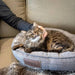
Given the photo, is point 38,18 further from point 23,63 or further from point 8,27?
point 23,63

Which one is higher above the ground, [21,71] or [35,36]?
[35,36]

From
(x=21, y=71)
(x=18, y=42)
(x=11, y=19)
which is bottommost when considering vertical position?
(x=21, y=71)

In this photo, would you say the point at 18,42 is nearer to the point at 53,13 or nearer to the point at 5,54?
the point at 5,54

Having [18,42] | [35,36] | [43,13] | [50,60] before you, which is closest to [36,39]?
[35,36]

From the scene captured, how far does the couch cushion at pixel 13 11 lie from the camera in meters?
1.43

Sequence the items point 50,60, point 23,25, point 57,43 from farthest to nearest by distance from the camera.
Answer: point 23,25 < point 57,43 < point 50,60

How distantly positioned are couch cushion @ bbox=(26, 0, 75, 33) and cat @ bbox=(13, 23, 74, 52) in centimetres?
28

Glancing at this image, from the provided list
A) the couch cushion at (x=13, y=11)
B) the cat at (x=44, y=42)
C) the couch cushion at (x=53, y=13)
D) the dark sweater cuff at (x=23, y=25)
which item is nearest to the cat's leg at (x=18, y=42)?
the cat at (x=44, y=42)

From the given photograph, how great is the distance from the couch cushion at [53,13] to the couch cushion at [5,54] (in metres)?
0.41

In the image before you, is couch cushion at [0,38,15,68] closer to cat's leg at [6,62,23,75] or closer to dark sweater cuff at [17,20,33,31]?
cat's leg at [6,62,23,75]

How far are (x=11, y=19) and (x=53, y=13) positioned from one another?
0.51 m

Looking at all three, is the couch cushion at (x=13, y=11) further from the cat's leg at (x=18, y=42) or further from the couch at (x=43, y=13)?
the cat's leg at (x=18, y=42)

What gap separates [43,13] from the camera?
1.47 m

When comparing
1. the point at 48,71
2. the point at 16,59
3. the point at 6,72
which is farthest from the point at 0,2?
the point at 48,71
